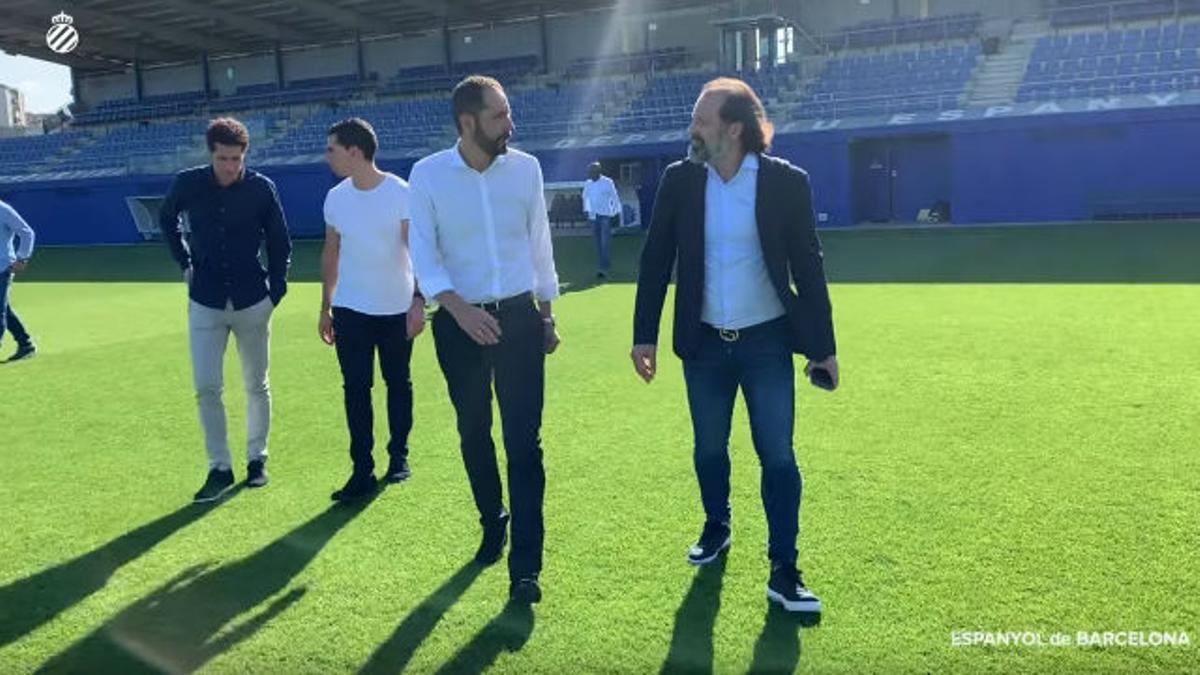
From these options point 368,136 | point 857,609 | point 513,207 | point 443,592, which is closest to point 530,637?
point 443,592

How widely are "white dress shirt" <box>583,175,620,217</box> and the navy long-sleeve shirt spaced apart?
1141cm

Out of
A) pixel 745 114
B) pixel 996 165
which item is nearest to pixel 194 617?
pixel 745 114

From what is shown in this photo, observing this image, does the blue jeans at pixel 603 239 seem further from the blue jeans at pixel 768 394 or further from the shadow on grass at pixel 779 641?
the shadow on grass at pixel 779 641

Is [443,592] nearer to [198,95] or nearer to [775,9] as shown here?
[775,9]

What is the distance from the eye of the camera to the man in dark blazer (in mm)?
3529

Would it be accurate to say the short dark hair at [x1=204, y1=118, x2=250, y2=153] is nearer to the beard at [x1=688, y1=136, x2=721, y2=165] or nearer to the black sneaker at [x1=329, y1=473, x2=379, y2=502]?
the black sneaker at [x1=329, y1=473, x2=379, y2=502]

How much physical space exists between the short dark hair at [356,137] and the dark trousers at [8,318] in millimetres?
6306

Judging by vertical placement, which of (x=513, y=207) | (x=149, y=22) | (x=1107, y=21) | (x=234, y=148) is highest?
(x=149, y=22)

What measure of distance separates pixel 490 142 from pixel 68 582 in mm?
2694

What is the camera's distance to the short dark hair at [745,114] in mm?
3510

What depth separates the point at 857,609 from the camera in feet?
11.9

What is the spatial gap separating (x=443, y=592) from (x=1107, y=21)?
29836 millimetres

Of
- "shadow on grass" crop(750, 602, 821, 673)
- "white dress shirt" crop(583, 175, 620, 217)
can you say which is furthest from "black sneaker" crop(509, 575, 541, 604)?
"white dress shirt" crop(583, 175, 620, 217)

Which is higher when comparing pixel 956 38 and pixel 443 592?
pixel 956 38
